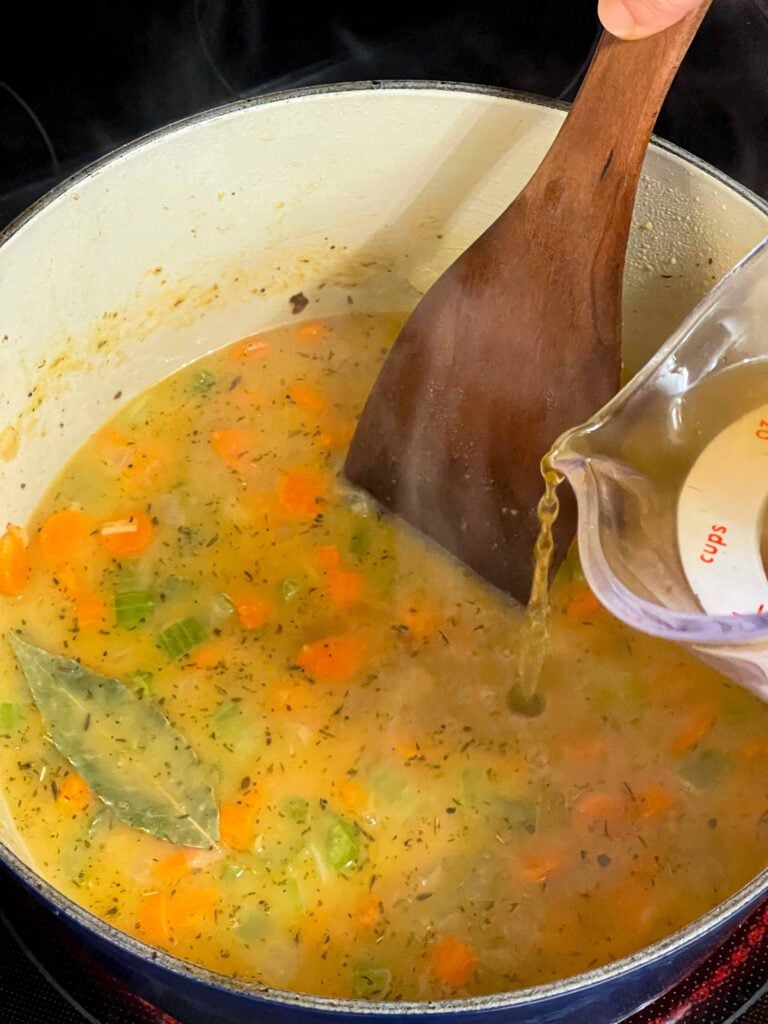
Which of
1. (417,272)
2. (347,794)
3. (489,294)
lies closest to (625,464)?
(489,294)

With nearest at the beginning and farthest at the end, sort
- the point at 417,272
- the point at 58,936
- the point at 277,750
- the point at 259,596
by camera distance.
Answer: the point at 58,936
the point at 277,750
the point at 259,596
the point at 417,272

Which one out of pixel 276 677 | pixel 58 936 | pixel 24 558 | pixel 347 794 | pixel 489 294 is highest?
pixel 489 294

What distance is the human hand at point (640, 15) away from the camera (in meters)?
0.97

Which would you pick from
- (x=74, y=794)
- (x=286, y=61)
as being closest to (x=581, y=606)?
(x=74, y=794)

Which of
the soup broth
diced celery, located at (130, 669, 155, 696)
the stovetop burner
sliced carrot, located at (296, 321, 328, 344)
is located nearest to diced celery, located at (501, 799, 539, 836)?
the soup broth

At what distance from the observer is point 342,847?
1.14 metres

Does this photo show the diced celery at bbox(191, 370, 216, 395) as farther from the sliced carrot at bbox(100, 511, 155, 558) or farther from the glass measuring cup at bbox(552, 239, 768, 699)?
the glass measuring cup at bbox(552, 239, 768, 699)

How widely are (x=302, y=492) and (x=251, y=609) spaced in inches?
7.3

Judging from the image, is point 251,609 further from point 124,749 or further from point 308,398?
point 308,398

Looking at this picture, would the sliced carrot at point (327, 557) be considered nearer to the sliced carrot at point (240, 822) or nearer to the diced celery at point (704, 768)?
the sliced carrot at point (240, 822)

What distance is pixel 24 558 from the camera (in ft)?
4.50

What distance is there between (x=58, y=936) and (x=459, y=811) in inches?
16.7

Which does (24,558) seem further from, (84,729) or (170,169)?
(170,169)

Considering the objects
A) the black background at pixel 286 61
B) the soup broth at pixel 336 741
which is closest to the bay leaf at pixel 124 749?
the soup broth at pixel 336 741
